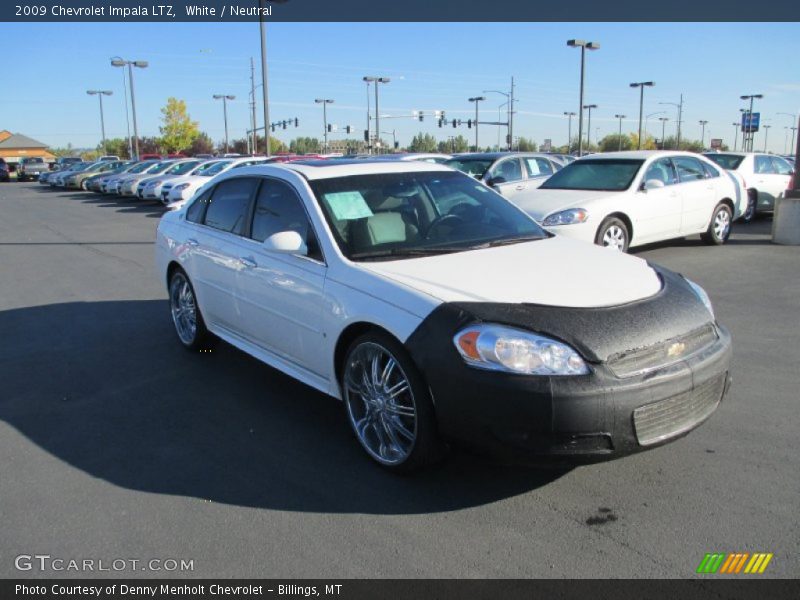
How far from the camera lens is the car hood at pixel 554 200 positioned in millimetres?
9609

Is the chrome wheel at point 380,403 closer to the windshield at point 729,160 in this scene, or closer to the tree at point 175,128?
the windshield at point 729,160

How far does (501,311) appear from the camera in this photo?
129 inches

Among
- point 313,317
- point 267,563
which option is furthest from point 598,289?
point 267,563

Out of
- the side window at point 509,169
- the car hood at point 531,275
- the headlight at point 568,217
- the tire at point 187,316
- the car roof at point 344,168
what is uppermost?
the car roof at point 344,168

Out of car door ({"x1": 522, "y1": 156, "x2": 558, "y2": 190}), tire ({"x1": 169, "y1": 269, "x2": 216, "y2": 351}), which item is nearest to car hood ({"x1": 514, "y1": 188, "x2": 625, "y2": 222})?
car door ({"x1": 522, "y1": 156, "x2": 558, "y2": 190})

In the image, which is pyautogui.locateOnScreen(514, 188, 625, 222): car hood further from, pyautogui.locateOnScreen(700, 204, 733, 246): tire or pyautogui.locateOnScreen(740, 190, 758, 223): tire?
pyautogui.locateOnScreen(740, 190, 758, 223): tire

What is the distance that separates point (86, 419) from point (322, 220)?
204cm

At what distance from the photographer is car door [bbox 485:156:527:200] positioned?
1376 cm

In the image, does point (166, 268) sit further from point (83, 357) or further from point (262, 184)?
point (262, 184)

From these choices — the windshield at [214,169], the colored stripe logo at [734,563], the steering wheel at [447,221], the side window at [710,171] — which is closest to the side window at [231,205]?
the steering wheel at [447,221]

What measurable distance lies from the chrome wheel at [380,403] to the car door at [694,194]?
8444 millimetres

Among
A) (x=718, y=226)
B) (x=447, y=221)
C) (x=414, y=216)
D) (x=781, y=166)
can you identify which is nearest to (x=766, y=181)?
(x=781, y=166)

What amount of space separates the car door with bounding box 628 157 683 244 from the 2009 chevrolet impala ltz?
18.7 ft

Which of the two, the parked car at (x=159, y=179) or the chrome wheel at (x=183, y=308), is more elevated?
the parked car at (x=159, y=179)
